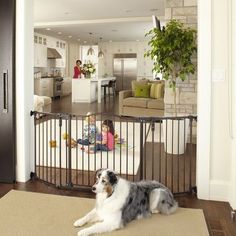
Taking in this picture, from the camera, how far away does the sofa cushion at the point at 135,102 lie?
26.0 feet

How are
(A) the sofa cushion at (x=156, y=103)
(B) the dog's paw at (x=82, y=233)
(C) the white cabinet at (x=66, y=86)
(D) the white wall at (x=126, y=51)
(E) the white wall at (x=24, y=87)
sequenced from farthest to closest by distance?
1. (D) the white wall at (x=126, y=51)
2. (C) the white cabinet at (x=66, y=86)
3. (A) the sofa cushion at (x=156, y=103)
4. (E) the white wall at (x=24, y=87)
5. (B) the dog's paw at (x=82, y=233)

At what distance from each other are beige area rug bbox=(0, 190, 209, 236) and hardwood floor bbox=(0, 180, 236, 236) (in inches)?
3.8

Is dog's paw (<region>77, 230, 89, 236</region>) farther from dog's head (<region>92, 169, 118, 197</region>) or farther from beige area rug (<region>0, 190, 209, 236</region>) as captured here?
dog's head (<region>92, 169, 118, 197</region>)

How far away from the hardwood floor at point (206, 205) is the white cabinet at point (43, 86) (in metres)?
8.38

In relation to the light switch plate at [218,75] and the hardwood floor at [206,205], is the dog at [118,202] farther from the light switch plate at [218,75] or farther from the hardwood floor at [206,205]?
the light switch plate at [218,75]

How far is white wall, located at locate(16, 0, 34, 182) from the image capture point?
3.29 m

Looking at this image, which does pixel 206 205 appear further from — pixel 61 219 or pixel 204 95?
pixel 61 219

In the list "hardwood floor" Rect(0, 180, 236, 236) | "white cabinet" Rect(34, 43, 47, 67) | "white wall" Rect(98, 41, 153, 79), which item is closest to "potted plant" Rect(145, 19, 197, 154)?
"hardwood floor" Rect(0, 180, 236, 236)

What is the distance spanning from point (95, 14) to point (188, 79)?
4.78 meters

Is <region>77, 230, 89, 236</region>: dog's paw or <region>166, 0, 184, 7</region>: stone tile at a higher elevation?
<region>166, 0, 184, 7</region>: stone tile

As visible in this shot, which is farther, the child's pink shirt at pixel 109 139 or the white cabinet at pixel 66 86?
the white cabinet at pixel 66 86

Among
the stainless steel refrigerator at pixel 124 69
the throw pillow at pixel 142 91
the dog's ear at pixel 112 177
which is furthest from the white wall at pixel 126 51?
the dog's ear at pixel 112 177

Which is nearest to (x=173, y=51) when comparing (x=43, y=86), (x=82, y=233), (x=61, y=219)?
(x=61, y=219)

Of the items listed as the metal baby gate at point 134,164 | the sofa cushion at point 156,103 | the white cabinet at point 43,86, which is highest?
the white cabinet at point 43,86
